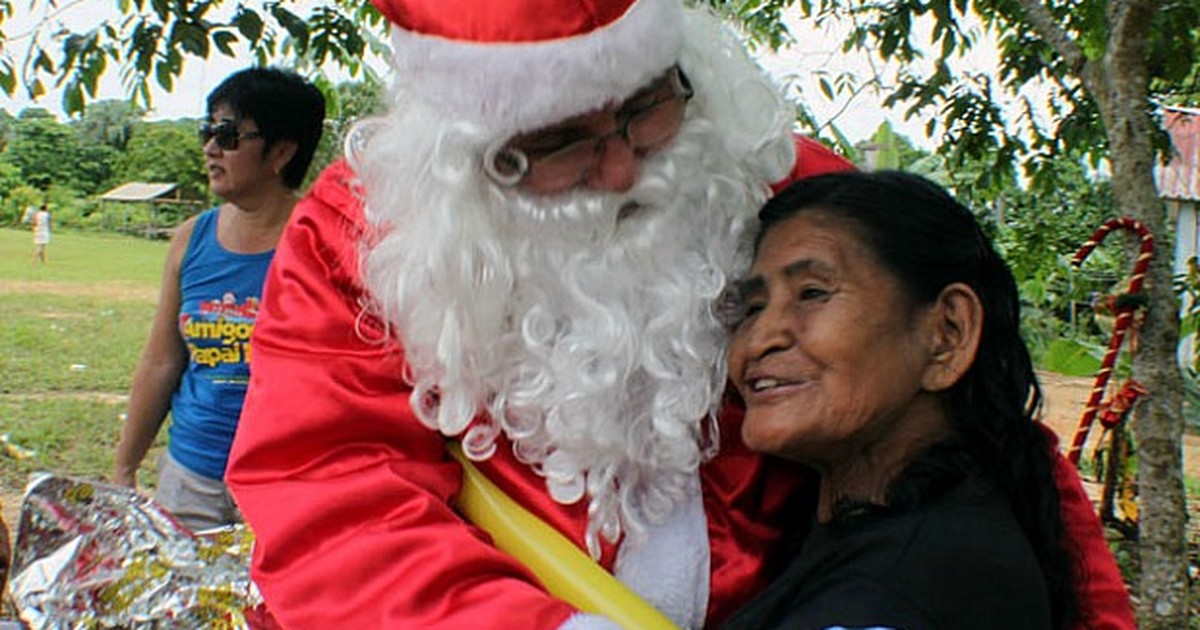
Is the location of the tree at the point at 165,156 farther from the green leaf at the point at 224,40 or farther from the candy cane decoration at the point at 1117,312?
the candy cane decoration at the point at 1117,312

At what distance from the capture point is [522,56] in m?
1.80

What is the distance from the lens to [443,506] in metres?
1.72

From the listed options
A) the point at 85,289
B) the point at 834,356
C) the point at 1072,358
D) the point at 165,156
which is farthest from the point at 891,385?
the point at 165,156

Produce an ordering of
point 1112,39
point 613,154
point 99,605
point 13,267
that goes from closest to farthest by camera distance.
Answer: point 613,154, point 99,605, point 1112,39, point 13,267

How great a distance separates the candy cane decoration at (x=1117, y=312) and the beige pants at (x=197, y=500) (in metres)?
2.45

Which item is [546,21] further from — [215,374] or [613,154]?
[215,374]

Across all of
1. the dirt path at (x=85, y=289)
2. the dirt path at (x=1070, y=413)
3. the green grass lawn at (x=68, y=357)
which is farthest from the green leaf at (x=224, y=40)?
the dirt path at (x=85, y=289)

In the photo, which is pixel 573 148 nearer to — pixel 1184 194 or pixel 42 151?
pixel 1184 194

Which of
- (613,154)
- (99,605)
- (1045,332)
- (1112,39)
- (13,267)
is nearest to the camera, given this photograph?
(613,154)

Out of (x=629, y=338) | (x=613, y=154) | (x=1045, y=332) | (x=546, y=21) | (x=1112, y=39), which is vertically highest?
(x=1112, y=39)

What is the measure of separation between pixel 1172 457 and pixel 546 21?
2711mm

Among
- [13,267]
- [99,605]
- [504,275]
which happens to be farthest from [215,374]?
[13,267]

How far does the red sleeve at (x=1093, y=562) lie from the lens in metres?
1.80

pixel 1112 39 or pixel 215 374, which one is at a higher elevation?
pixel 1112 39
